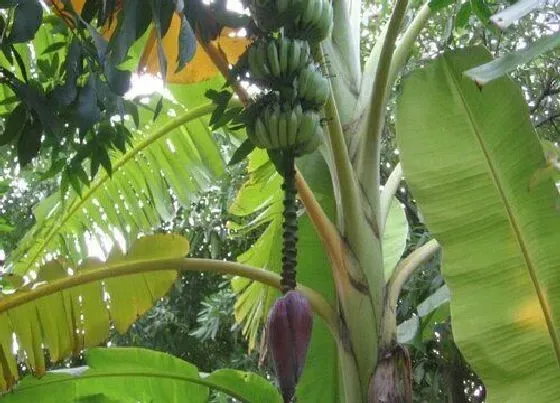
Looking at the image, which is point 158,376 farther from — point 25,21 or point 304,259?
point 25,21

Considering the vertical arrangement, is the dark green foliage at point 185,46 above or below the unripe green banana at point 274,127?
above

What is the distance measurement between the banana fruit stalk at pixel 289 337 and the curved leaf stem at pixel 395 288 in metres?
0.41

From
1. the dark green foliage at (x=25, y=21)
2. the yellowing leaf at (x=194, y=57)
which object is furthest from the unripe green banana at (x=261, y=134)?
the yellowing leaf at (x=194, y=57)

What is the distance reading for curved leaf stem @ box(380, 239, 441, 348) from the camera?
1.17 m

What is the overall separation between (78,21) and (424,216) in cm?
63

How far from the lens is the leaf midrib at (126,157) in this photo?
1446mm

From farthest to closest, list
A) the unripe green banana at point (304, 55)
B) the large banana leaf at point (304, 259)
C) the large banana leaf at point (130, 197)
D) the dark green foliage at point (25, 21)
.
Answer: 1. the large banana leaf at point (130, 197)
2. the large banana leaf at point (304, 259)
3. the unripe green banana at point (304, 55)
4. the dark green foliage at point (25, 21)

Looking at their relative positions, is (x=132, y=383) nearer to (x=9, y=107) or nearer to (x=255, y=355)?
(x=9, y=107)

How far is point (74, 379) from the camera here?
56.5 inches

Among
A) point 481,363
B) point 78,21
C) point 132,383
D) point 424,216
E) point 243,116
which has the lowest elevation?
point 481,363

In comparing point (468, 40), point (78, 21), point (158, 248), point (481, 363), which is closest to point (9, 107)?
point (158, 248)

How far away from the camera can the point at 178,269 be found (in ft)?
4.09

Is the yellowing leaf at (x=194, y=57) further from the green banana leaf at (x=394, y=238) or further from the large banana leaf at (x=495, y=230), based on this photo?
the green banana leaf at (x=394, y=238)

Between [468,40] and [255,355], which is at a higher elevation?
[468,40]
